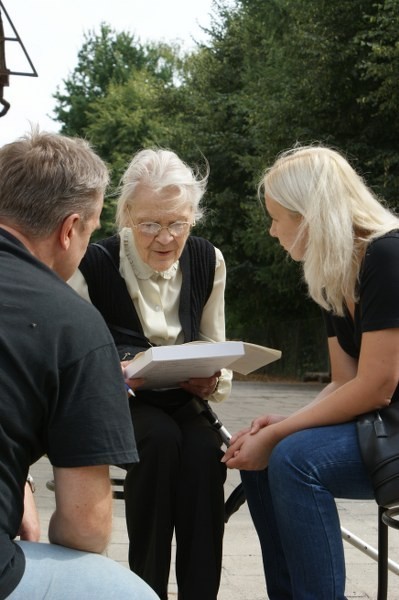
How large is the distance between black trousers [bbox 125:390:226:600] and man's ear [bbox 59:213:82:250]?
1280mm

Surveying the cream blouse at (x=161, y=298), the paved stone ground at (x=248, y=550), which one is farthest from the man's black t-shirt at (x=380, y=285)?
the paved stone ground at (x=248, y=550)

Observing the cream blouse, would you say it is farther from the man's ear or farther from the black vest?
the man's ear

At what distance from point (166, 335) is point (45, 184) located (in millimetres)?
1648

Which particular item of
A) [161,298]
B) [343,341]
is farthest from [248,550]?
[343,341]

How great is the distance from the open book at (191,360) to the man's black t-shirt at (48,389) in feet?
3.15

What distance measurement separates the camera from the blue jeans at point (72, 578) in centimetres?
194

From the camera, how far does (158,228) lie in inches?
148

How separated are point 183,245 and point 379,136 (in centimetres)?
1542

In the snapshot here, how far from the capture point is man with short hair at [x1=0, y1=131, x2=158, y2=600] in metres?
1.91

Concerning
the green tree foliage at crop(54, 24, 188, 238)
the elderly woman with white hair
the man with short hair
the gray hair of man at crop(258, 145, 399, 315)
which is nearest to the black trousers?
the elderly woman with white hair

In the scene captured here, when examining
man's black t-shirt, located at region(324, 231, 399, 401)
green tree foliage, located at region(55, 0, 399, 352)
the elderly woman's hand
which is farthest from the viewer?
green tree foliage, located at region(55, 0, 399, 352)

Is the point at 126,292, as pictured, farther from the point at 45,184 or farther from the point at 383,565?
the point at 45,184

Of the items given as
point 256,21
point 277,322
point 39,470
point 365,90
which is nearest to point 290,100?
point 365,90

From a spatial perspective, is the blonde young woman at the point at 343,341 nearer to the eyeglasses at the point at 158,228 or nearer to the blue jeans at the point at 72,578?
the eyeglasses at the point at 158,228
